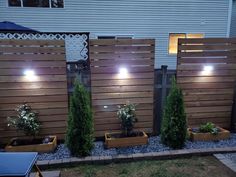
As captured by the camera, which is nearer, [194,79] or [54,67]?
[54,67]

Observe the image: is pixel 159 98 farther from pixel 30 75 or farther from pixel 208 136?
pixel 30 75

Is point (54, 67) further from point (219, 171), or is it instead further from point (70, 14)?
point (70, 14)

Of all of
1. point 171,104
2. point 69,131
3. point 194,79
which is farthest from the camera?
point 194,79

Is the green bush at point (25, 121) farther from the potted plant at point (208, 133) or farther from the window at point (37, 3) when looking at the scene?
the window at point (37, 3)

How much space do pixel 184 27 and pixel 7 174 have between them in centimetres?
1023

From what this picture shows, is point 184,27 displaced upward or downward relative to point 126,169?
upward

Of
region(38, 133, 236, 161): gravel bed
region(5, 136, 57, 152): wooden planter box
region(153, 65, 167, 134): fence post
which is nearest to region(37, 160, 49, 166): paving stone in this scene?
region(38, 133, 236, 161): gravel bed

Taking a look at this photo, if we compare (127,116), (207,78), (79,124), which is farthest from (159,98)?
(79,124)

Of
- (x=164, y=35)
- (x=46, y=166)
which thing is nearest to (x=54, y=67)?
(x=46, y=166)

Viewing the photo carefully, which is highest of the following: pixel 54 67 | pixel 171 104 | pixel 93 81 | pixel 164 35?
pixel 164 35

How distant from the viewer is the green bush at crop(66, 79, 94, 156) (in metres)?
3.89

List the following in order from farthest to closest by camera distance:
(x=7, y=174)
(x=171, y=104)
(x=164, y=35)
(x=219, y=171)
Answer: (x=164, y=35)
(x=171, y=104)
(x=219, y=171)
(x=7, y=174)

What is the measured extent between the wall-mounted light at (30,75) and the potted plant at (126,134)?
70.3 inches

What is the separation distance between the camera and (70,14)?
9.70 metres
